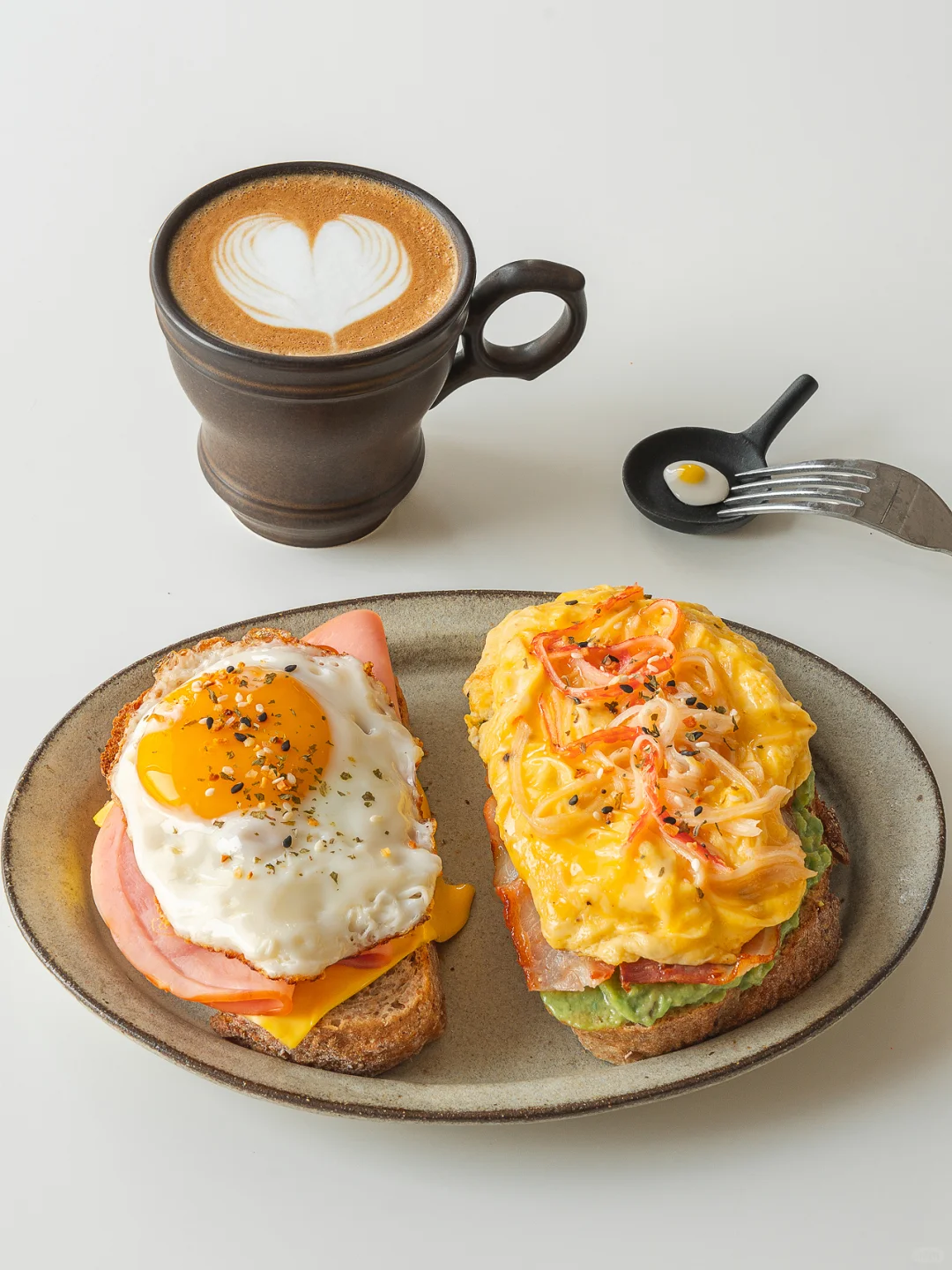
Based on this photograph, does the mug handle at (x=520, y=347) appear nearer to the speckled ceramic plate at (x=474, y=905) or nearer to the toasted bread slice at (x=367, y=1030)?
the speckled ceramic plate at (x=474, y=905)

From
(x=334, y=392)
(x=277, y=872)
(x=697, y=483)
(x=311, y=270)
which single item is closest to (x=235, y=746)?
(x=277, y=872)

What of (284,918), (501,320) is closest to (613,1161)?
(284,918)

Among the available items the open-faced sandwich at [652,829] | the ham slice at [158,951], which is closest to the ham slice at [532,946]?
the open-faced sandwich at [652,829]

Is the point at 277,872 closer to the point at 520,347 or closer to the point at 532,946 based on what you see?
the point at 532,946

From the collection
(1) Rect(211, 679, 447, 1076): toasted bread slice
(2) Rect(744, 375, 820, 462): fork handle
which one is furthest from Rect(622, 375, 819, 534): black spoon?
(1) Rect(211, 679, 447, 1076): toasted bread slice

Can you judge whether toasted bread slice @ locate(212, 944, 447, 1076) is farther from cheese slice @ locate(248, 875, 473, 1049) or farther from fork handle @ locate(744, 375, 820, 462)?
fork handle @ locate(744, 375, 820, 462)
